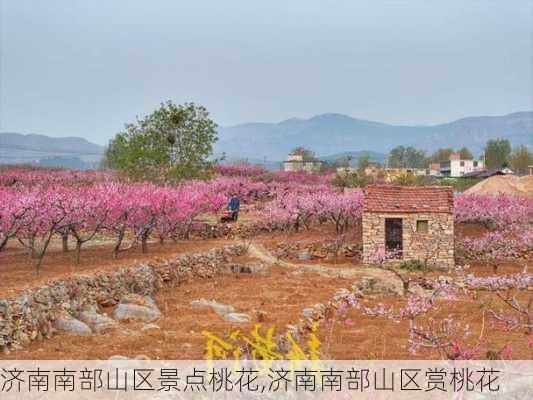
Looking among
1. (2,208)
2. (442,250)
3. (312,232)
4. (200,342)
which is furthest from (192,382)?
(312,232)

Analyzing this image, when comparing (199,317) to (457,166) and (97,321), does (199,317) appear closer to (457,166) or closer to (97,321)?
(97,321)

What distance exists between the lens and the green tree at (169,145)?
32.0m

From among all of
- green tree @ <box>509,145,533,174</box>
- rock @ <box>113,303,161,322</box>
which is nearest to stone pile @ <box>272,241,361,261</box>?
rock @ <box>113,303,161,322</box>

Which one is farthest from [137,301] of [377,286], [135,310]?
[377,286]

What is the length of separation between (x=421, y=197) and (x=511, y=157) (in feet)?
299

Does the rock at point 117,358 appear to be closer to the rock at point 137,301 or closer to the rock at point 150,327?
the rock at point 150,327

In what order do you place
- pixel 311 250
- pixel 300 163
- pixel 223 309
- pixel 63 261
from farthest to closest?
pixel 300 163, pixel 311 250, pixel 63 261, pixel 223 309

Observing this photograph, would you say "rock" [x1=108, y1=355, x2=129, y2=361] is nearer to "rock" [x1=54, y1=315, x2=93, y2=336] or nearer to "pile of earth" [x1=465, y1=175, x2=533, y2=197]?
"rock" [x1=54, y1=315, x2=93, y2=336]

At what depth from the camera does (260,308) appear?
1653 centimetres

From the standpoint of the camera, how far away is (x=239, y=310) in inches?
639

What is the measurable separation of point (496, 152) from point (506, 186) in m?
84.5

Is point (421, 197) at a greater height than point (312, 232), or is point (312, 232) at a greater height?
point (421, 197)

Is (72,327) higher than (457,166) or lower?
lower

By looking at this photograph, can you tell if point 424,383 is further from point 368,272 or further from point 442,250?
point 442,250
